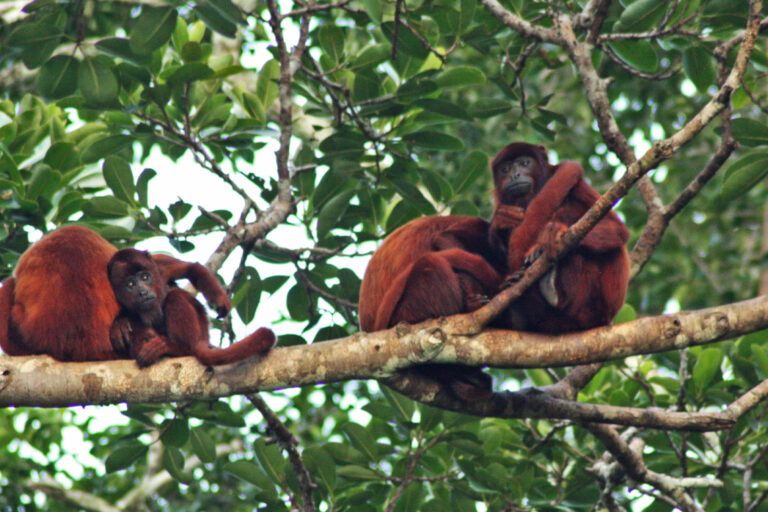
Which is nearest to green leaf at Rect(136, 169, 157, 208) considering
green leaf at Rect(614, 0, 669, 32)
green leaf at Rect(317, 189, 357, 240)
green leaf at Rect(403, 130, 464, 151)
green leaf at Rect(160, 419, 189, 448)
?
green leaf at Rect(317, 189, 357, 240)

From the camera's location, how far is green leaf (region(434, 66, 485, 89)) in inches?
174

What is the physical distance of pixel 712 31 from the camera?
15.3ft

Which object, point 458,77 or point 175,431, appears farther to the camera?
point 458,77

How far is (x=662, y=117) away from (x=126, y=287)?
7.21 meters

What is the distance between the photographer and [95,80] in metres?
4.12

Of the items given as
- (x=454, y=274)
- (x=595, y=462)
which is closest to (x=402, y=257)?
(x=454, y=274)

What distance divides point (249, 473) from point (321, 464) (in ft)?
1.28

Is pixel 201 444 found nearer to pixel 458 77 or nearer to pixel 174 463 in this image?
pixel 174 463

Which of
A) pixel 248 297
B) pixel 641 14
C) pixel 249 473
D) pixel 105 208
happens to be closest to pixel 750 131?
pixel 641 14

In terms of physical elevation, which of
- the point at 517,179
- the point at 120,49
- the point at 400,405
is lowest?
the point at 400,405

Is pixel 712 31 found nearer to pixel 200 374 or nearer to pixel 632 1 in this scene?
pixel 632 1

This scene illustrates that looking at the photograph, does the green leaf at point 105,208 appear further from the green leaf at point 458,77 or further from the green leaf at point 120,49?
the green leaf at point 458,77

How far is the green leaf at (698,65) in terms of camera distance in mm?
4633

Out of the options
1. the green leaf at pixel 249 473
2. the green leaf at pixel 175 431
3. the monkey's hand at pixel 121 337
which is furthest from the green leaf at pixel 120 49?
the green leaf at pixel 249 473
